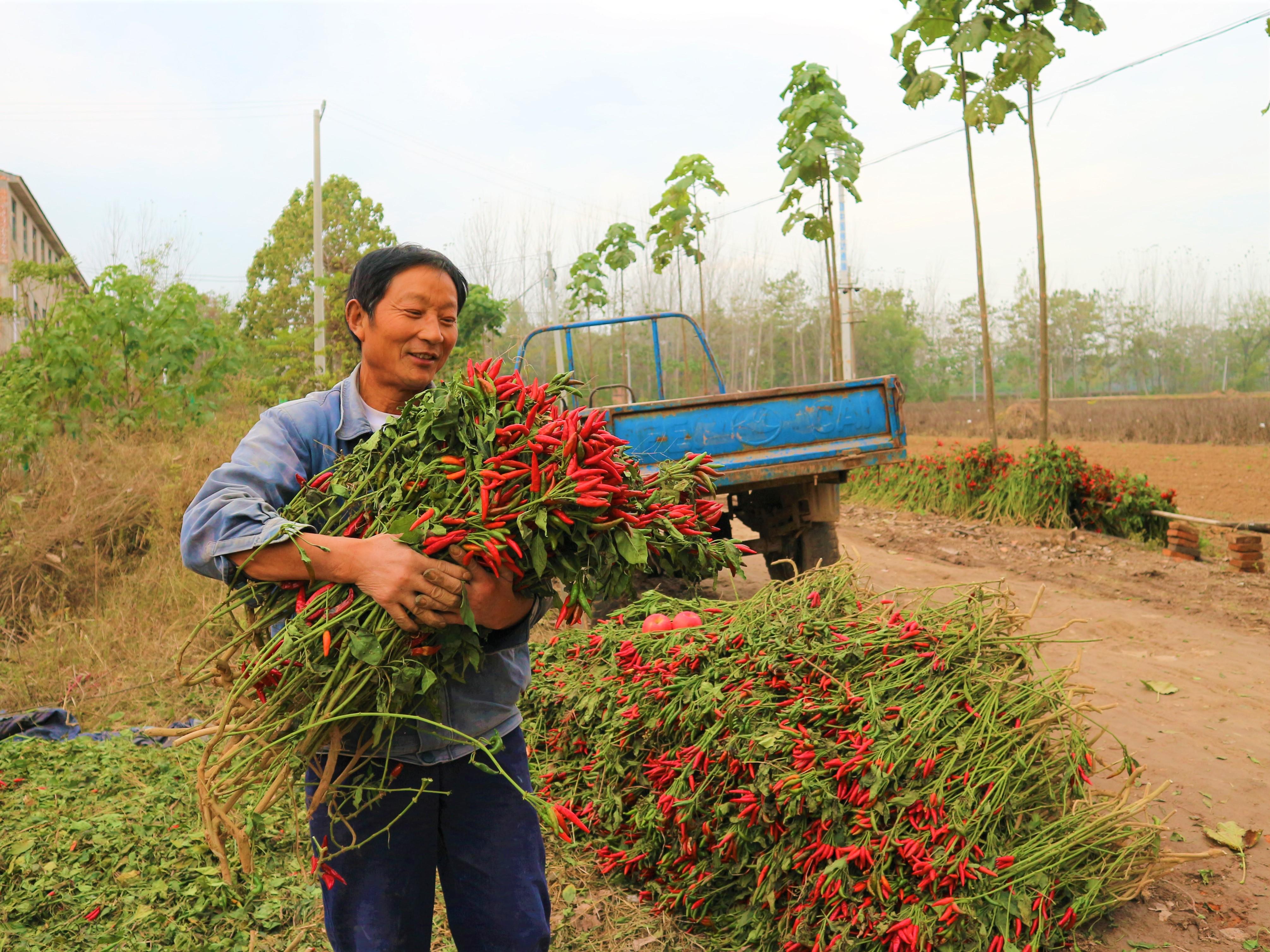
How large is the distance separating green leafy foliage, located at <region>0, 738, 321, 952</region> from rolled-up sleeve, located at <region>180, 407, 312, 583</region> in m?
1.74

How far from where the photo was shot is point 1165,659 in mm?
5484

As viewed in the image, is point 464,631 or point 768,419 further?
point 768,419

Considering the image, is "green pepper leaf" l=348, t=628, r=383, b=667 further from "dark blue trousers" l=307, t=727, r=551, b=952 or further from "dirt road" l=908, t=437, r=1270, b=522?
"dirt road" l=908, t=437, r=1270, b=522

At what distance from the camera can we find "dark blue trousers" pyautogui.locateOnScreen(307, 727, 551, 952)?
1.68 metres

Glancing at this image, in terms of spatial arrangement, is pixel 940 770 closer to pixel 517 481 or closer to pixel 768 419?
pixel 517 481

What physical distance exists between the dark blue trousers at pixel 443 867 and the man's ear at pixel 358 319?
0.83 m

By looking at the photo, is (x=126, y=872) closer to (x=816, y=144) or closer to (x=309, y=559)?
(x=309, y=559)

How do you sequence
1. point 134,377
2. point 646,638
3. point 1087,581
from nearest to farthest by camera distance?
point 646,638 → point 1087,581 → point 134,377

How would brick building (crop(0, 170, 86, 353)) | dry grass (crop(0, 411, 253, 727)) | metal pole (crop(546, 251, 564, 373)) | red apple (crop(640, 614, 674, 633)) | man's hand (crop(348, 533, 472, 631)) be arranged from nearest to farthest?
man's hand (crop(348, 533, 472, 631))
red apple (crop(640, 614, 674, 633))
dry grass (crop(0, 411, 253, 727))
metal pole (crop(546, 251, 564, 373))
brick building (crop(0, 170, 86, 353))

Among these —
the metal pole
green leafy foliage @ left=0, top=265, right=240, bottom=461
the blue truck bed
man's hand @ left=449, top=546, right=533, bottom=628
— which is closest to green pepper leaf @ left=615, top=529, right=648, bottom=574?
man's hand @ left=449, top=546, right=533, bottom=628

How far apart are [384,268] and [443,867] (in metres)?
1.17

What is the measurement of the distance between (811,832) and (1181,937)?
1.21 metres

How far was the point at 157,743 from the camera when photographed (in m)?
4.20

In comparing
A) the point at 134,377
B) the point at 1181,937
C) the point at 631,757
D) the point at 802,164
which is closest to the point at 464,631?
the point at 631,757
